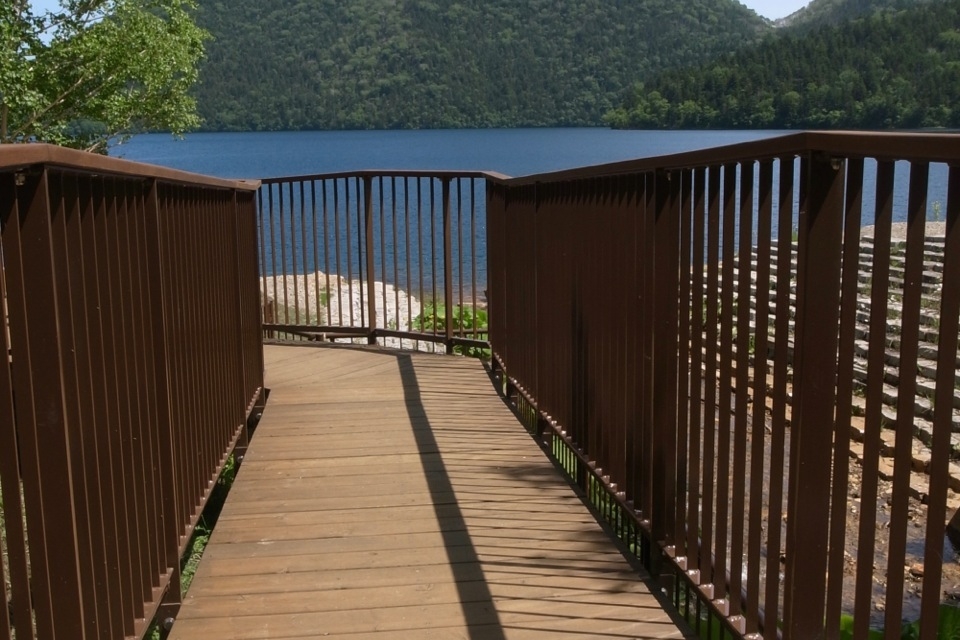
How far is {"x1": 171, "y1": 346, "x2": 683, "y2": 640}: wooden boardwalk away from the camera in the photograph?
3334 mm

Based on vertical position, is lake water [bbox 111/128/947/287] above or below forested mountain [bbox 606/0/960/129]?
below

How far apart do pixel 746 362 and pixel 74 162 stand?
1702 mm

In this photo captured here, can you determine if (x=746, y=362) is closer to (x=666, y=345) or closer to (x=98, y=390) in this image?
(x=666, y=345)

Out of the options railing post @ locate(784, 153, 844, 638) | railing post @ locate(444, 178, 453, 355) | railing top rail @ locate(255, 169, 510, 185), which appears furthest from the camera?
railing post @ locate(444, 178, 453, 355)

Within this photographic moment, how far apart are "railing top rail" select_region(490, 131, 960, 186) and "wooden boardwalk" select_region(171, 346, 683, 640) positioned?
4.83 feet

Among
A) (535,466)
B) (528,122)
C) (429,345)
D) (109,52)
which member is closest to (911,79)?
(109,52)

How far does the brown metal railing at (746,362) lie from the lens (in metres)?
1.89

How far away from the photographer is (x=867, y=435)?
1992 mm

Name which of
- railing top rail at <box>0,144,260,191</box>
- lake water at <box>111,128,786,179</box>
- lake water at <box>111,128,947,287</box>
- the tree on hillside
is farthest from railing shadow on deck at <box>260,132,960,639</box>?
lake water at <box>111,128,786,179</box>

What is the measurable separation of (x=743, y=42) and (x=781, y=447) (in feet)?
493

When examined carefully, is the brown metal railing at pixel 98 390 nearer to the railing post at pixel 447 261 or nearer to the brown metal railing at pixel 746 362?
the brown metal railing at pixel 746 362

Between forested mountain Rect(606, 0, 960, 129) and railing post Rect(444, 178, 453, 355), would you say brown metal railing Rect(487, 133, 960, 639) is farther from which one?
forested mountain Rect(606, 0, 960, 129)

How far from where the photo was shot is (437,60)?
488 feet

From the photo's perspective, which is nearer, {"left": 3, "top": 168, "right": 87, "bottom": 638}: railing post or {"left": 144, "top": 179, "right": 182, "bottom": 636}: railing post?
{"left": 3, "top": 168, "right": 87, "bottom": 638}: railing post
